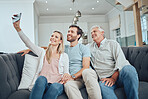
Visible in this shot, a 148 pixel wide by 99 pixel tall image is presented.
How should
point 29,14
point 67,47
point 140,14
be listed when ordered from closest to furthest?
point 67,47 → point 140,14 → point 29,14

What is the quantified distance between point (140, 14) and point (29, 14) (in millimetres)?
4336

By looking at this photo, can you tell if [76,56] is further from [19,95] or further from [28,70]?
[19,95]

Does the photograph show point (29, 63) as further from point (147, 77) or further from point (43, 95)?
point (147, 77)

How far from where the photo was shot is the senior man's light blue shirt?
196 cm

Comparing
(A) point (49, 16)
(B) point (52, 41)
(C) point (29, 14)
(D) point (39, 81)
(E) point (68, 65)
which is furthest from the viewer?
(A) point (49, 16)

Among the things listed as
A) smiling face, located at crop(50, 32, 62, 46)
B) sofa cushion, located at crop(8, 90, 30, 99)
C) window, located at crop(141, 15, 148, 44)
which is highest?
window, located at crop(141, 15, 148, 44)

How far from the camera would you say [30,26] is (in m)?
6.03

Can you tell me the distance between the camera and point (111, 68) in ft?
6.48

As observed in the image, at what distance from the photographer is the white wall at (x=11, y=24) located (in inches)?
233

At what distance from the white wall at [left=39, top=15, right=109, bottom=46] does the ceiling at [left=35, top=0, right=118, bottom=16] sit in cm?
30

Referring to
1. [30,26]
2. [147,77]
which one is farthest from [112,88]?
[30,26]

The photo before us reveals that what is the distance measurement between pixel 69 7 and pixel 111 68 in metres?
5.56

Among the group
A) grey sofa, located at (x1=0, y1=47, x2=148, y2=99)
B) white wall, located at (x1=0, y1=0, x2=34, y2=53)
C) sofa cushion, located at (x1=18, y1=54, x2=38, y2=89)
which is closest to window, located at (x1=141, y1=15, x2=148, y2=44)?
grey sofa, located at (x1=0, y1=47, x2=148, y2=99)

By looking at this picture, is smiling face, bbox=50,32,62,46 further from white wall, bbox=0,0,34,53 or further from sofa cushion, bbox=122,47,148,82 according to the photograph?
white wall, bbox=0,0,34,53
